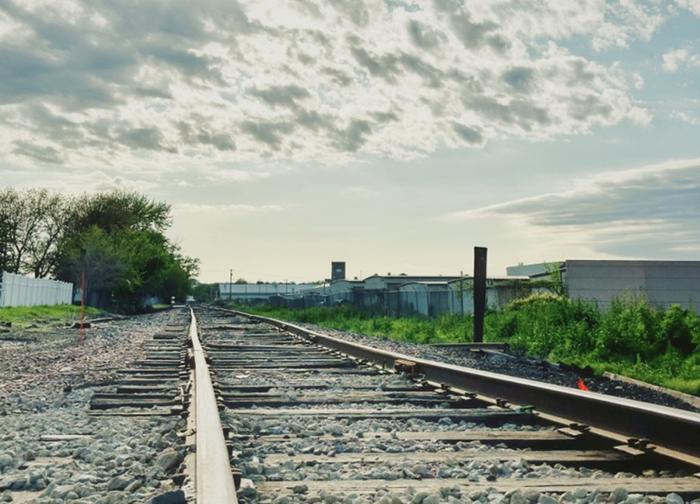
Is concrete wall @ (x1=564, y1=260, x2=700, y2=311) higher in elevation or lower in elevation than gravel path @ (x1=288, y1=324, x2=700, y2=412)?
higher

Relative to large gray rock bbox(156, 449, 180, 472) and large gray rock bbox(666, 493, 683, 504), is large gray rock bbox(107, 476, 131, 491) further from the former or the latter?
large gray rock bbox(666, 493, 683, 504)

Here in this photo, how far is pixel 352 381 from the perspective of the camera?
787 centimetres

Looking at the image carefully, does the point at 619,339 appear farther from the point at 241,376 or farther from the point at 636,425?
the point at 636,425

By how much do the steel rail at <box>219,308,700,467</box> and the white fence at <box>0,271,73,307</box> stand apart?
136 ft

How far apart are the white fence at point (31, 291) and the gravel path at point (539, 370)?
35.6m

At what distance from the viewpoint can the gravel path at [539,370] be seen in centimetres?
938

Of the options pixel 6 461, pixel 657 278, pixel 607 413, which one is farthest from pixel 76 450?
pixel 657 278

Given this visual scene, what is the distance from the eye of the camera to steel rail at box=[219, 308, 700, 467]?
3.80m

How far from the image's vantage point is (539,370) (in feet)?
37.8

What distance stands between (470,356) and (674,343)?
3.49 metres

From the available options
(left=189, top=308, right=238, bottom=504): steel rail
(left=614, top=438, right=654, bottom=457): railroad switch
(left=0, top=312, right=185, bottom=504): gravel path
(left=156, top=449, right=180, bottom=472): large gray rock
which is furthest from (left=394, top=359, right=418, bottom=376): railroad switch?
(left=156, top=449, right=180, bottom=472): large gray rock

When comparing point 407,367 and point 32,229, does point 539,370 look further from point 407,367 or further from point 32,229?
point 32,229

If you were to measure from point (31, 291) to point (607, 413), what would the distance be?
167 ft

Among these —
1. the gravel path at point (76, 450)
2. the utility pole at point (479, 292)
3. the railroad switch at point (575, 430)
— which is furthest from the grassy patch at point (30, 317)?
the railroad switch at point (575, 430)
